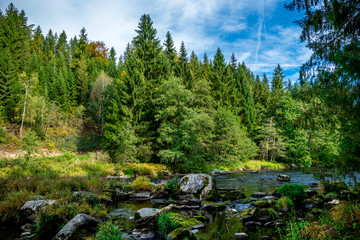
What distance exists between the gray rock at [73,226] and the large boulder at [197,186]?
557 cm

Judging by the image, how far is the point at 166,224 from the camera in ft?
19.4

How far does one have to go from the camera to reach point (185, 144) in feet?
75.7

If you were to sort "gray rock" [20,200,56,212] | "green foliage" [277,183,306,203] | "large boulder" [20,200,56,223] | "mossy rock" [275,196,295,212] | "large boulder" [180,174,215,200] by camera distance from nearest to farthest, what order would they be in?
"large boulder" [20,200,56,223], "gray rock" [20,200,56,212], "mossy rock" [275,196,295,212], "green foliage" [277,183,306,203], "large boulder" [180,174,215,200]

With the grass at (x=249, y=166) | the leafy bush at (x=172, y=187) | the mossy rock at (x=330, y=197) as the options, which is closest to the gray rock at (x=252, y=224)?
the mossy rock at (x=330, y=197)

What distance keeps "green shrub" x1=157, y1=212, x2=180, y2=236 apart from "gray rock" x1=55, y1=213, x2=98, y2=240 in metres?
2.01

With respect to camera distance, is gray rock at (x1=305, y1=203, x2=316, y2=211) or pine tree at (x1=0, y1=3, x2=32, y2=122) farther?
pine tree at (x1=0, y1=3, x2=32, y2=122)

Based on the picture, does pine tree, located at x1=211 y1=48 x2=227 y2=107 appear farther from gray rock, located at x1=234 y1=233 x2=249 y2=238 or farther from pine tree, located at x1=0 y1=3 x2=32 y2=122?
pine tree, located at x1=0 y1=3 x2=32 y2=122

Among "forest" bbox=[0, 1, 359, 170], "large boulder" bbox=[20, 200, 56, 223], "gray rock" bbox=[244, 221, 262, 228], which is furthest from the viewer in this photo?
"forest" bbox=[0, 1, 359, 170]

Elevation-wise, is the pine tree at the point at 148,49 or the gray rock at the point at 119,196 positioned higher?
the pine tree at the point at 148,49

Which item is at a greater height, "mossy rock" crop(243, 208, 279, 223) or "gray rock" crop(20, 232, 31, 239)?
"mossy rock" crop(243, 208, 279, 223)

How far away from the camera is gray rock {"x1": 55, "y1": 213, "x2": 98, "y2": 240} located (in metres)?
5.12

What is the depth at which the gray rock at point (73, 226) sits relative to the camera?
5.12 m

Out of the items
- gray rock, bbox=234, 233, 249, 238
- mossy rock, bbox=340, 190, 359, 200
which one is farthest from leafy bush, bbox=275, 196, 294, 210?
gray rock, bbox=234, 233, 249, 238

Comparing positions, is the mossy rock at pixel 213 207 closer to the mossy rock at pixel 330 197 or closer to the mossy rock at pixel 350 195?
the mossy rock at pixel 330 197
